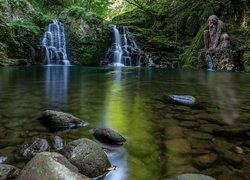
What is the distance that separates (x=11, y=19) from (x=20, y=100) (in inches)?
776

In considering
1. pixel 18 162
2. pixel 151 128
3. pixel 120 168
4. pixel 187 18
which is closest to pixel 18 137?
pixel 18 162

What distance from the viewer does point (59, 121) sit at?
3625 millimetres

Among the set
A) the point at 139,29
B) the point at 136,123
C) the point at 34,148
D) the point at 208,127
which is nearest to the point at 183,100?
the point at 208,127

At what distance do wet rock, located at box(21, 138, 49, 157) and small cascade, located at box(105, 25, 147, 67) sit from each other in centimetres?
2094

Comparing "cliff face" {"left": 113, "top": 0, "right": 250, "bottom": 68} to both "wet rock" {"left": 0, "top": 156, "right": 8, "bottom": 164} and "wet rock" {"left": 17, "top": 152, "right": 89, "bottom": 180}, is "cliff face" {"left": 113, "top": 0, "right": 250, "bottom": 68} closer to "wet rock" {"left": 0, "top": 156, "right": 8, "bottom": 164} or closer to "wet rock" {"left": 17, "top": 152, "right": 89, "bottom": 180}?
"wet rock" {"left": 0, "top": 156, "right": 8, "bottom": 164}

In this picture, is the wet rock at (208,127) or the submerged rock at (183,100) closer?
the wet rock at (208,127)

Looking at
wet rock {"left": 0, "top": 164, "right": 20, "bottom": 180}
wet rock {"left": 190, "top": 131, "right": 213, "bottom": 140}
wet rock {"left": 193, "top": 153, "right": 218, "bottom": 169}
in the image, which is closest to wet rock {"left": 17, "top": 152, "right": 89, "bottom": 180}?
wet rock {"left": 0, "top": 164, "right": 20, "bottom": 180}

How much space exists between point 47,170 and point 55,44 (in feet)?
73.6

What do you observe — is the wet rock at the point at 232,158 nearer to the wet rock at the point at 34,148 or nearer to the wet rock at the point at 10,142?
the wet rock at the point at 34,148

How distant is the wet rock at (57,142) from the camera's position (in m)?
2.87

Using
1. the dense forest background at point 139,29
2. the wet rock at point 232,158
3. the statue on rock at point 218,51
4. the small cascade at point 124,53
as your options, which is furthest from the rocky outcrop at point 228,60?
the wet rock at point 232,158

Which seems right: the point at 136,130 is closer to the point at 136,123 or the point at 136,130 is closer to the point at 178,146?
the point at 136,123

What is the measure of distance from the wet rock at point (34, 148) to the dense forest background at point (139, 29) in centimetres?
1736

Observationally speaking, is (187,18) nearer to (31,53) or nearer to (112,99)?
(31,53)
